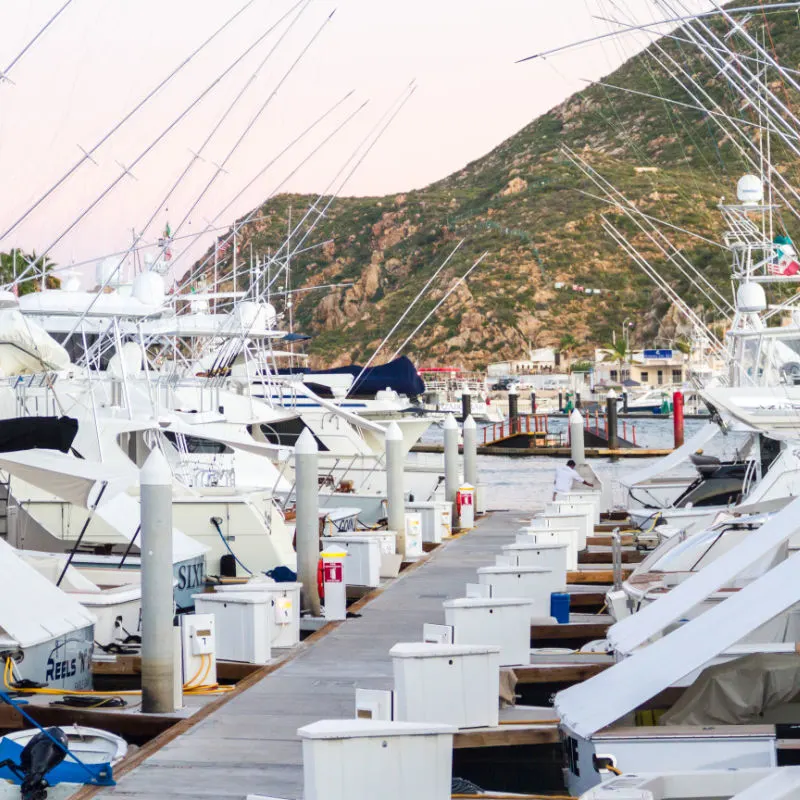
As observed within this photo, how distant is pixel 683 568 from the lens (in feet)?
42.2

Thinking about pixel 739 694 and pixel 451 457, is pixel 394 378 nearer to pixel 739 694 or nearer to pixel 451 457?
pixel 451 457

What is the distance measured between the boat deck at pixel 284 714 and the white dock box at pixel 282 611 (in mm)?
248

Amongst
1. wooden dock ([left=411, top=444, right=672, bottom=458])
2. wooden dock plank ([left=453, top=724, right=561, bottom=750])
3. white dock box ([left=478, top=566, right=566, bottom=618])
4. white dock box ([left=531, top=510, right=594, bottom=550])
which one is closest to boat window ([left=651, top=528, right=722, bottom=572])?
white dock box ([left=478, top=566, right=566, bottom=618])

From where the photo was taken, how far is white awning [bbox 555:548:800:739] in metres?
7.94

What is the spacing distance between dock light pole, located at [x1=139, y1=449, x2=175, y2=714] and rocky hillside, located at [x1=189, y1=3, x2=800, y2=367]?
327ft

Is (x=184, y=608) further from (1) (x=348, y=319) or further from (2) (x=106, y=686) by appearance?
(1) (x=348, y=319)

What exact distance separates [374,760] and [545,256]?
129 m

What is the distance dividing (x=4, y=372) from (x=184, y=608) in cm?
794

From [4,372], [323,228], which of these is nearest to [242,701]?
[4,372]

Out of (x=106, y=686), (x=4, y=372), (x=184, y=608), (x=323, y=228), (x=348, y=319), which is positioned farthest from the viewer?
(x=323, y=228)

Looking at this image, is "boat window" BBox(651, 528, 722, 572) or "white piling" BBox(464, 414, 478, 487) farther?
"white piling" BBox(464, 414, 478, 487)

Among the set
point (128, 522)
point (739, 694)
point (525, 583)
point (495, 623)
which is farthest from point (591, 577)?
Result: point (739, 694)

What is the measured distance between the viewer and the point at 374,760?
714 centimetres

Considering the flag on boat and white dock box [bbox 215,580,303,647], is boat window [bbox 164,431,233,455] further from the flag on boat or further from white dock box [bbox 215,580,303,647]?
the flag on boat
